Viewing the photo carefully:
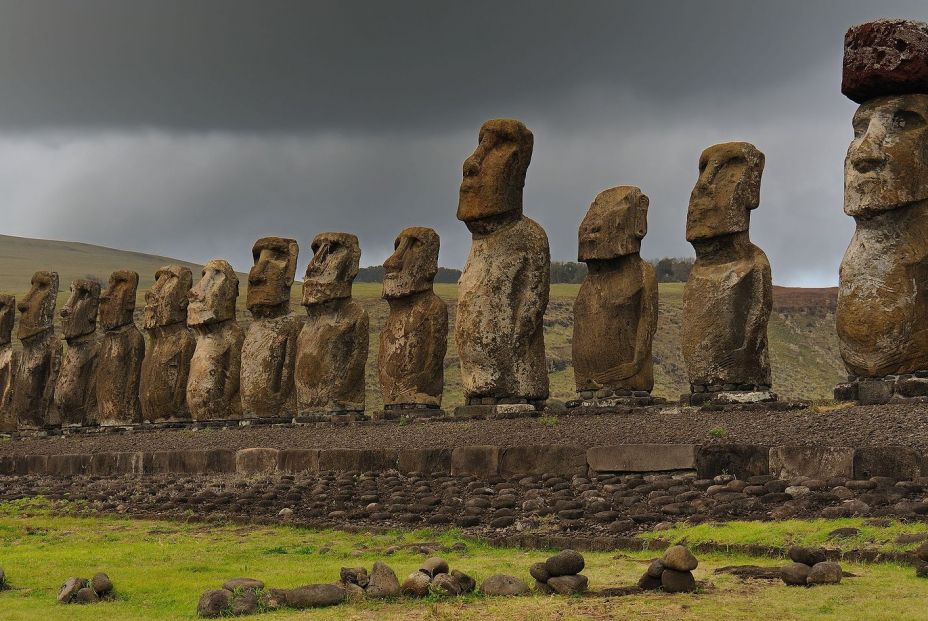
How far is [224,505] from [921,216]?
26.7 feet

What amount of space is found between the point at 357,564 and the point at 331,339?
40.2ft

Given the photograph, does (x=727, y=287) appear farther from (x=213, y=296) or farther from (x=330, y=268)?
(x=213, y=296)

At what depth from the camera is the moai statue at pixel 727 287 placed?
1499 cm

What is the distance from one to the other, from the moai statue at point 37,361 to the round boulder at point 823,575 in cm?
2459

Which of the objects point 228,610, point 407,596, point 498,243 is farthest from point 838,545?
point 498,243

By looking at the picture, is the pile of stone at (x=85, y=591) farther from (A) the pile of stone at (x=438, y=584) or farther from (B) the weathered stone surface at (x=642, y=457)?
(B) the weathered stone surface at (x=642, y=457)

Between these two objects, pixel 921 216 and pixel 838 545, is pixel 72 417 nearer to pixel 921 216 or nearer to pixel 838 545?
pixel 921 216

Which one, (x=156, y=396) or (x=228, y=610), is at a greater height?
(x=156, y=396)

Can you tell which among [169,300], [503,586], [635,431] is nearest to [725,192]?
[635,431]

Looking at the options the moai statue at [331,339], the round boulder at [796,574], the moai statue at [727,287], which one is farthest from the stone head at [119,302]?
the round boulder at [796,574]

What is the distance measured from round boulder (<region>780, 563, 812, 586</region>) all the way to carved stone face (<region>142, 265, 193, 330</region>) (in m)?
20.6

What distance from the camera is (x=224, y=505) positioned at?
1355 centimetres

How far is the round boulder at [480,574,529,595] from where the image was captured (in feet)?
22.6

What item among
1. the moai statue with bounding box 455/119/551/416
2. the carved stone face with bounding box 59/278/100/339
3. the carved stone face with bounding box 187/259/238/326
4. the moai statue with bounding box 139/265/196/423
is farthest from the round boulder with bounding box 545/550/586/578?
the carved stone face with bounding box 59/278/100/339
